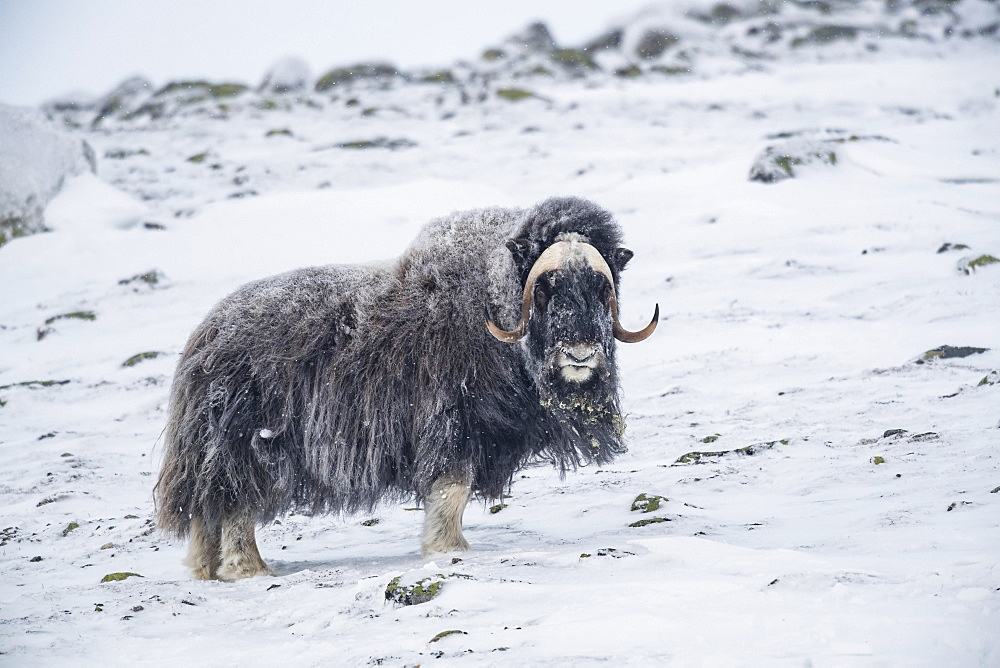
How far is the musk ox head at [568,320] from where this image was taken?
328cm

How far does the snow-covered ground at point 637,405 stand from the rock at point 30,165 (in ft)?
0.87

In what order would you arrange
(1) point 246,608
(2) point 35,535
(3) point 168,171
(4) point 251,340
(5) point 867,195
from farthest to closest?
1. (3) point 168,171
2. (5) point 867,195
3. (2) point 35,535
4. (4) point 251,340
5. (1) point 246,608

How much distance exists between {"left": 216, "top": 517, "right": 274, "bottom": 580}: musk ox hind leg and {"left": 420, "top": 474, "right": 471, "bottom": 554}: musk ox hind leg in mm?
653

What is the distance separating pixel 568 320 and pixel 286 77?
22425mm

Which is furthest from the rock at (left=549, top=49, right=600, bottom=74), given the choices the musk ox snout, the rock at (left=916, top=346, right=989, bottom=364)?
the musk ox snout

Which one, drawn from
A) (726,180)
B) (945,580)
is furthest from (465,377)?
(726,180)

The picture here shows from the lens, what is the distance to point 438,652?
2.07m

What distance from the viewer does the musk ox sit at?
3404 mm

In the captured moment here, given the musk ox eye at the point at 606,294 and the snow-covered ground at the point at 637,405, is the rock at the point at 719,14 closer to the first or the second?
the snow-covered ground at the point at 637,405

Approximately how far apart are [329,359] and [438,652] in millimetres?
1733

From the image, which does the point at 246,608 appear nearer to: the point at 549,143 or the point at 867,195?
the point at 867,195

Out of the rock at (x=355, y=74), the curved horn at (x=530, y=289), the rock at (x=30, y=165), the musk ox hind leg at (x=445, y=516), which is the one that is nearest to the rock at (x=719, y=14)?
the rock at (x=355, y=74)

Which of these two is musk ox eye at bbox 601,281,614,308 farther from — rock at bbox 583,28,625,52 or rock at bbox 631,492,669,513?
rock at bbox 583,28,625,52

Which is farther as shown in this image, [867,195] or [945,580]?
[867,195]
